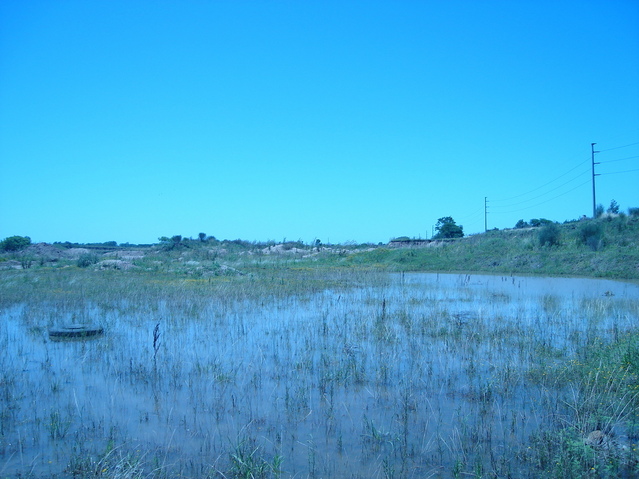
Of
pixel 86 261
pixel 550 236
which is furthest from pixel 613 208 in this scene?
pixel 86 261

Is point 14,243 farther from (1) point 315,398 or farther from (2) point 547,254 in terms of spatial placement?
(1) point 315,398

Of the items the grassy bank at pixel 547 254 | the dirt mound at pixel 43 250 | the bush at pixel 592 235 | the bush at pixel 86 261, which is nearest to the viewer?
the grassy bank at pixel 547 254

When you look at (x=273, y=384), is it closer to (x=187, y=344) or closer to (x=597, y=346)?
(x=187, y=344)

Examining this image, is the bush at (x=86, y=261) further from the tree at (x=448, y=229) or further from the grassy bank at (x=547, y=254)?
the tree at (x=448, y=229)

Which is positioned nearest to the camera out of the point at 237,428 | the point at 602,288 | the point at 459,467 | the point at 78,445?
the point at 459,467

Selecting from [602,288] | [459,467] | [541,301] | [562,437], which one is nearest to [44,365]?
[459,467]

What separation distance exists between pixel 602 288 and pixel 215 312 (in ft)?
53.3

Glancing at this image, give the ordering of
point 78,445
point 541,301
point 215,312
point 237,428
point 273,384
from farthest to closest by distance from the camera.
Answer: point 541,301 < point 215,312 < point 273,384 < point 237,428 < point 78,445

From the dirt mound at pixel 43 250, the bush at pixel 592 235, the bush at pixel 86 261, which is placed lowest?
the bush at pixel 86 261

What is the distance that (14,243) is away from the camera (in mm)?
52312

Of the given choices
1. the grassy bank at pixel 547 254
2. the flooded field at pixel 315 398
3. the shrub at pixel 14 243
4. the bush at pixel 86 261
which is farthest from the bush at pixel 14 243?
the flooded field at pixel 315 398

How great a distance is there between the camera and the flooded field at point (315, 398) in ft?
15.7

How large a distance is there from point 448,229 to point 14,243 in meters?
57.0

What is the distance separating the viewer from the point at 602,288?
19.8m
